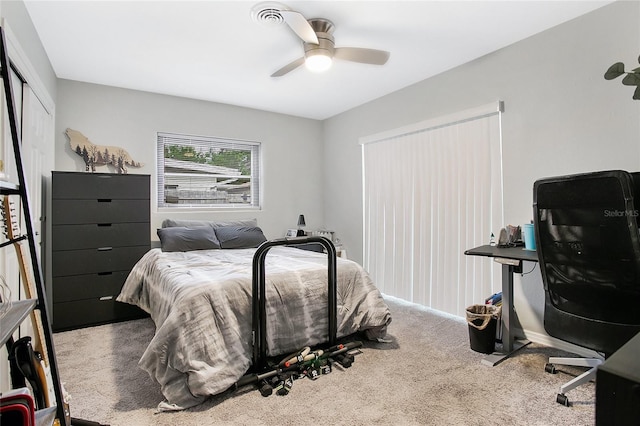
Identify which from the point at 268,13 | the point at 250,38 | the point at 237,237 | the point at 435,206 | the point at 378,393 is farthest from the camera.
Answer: the point at 237,237

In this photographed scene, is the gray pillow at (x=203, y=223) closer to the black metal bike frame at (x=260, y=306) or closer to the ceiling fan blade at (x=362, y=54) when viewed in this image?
the black metal bike frame at (x=260, y=306)

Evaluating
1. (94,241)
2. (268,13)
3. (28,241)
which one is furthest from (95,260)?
(268,13)

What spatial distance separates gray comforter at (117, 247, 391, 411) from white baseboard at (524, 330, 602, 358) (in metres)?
1.20

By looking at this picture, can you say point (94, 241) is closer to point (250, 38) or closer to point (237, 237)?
point (237, 237)

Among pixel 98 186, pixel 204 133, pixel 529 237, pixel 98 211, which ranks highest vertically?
pixel 204 133

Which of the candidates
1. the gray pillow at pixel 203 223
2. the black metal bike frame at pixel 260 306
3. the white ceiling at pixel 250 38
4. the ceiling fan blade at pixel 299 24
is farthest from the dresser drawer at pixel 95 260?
the ceiling fan blade at pixel 299 24

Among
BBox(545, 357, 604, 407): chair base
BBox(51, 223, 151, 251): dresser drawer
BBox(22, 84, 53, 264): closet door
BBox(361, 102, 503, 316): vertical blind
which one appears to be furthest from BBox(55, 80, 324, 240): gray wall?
BBox(545, 357, 604, 407): chair base

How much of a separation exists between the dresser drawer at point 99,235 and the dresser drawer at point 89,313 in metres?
0.52

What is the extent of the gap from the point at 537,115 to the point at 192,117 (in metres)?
3.61

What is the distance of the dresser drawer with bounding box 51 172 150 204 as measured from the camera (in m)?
3.04

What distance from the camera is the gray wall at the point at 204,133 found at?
3535 millimetres

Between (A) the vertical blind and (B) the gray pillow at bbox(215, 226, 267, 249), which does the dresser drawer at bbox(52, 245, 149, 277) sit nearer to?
(B) the gray pillow at bbox(215, 226, 267, 249)

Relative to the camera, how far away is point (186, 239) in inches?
140

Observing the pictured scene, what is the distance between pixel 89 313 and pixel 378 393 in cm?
275
